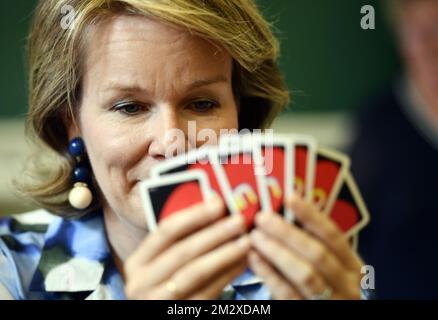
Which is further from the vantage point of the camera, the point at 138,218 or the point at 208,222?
the point at 138,218

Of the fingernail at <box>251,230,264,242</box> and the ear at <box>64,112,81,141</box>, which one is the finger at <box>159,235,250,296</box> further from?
the ear at <box>64,112,81,141</box>

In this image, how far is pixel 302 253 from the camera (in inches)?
32.9

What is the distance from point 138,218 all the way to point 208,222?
0.91ft

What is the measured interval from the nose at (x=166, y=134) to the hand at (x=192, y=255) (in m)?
0.18

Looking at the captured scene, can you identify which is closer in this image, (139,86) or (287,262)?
(287,262)

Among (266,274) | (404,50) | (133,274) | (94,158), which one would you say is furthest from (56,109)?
(404,50)

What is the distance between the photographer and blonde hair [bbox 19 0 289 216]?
1.06 meters

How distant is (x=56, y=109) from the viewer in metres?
1.19

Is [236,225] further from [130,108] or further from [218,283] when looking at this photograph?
[130,108]

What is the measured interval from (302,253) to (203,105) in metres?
0.36

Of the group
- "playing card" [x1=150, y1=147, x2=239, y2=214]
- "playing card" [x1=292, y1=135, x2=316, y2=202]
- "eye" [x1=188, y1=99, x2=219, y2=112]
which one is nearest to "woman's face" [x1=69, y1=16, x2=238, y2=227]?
"eye" [x1=188, y1=99, x2=219, y2=112]

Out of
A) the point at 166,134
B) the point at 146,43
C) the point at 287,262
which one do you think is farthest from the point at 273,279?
the point at 146,43

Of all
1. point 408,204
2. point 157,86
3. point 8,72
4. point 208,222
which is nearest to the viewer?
point 208,222

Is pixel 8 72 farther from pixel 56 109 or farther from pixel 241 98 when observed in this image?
pixel 241 98
